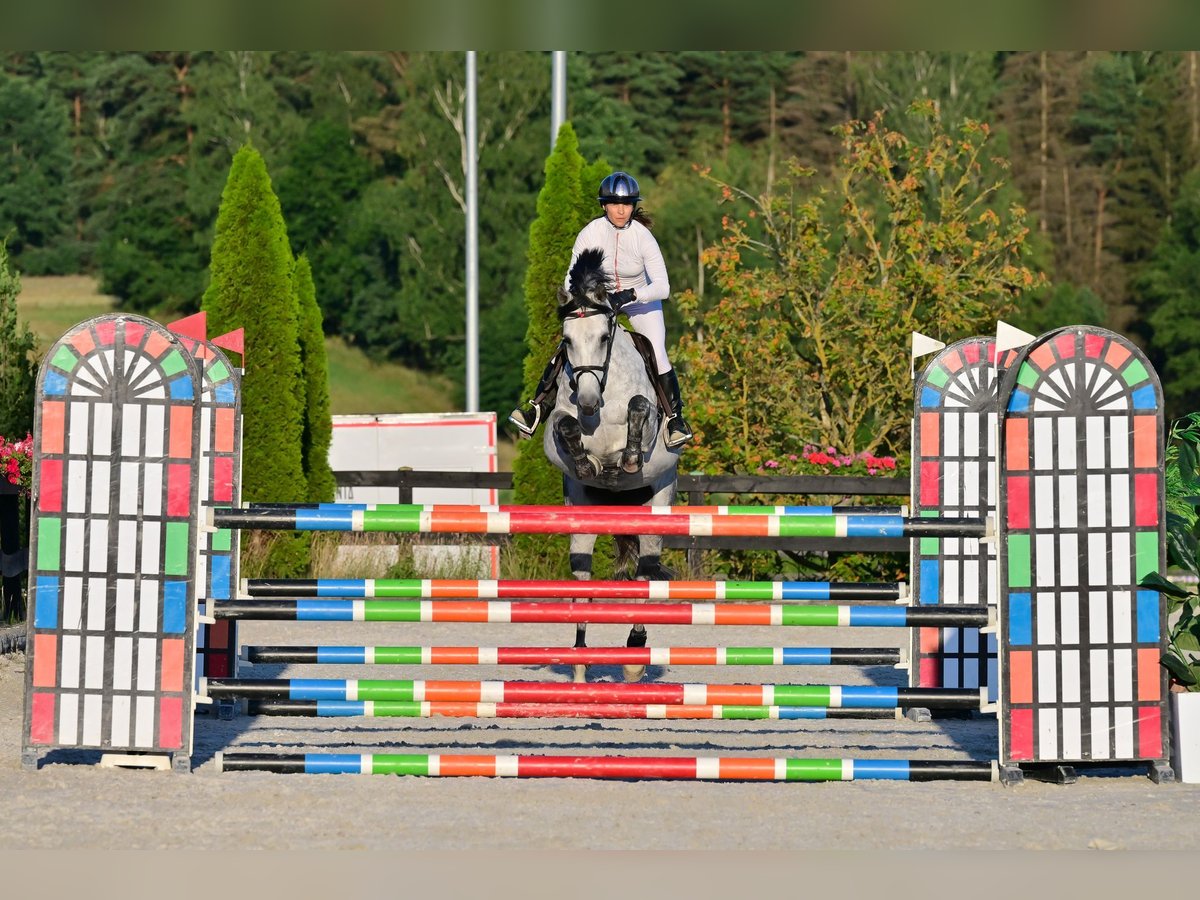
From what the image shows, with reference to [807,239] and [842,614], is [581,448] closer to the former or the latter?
[842,614]

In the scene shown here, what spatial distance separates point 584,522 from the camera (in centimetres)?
588

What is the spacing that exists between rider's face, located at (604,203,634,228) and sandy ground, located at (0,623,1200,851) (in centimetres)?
241

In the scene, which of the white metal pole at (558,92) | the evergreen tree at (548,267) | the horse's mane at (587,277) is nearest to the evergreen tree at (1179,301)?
the white metal pole at (558,92)

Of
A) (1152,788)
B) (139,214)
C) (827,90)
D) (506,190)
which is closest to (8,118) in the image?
(139,214)

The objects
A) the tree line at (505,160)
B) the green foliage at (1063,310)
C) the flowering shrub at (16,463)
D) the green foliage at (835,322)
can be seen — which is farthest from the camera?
the tree line at (505,160)

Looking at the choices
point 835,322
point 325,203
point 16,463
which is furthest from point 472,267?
point 325,203

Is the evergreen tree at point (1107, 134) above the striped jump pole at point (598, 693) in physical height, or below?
above

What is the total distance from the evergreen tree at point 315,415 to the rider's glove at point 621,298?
25.0 feet

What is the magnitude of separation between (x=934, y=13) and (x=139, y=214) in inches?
1557

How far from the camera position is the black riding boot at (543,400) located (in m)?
7.89

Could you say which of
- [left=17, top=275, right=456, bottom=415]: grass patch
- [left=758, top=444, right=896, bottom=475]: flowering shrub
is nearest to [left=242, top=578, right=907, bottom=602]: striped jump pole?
[left=758, top=444, right=896, bottom=475]: flowering shrub

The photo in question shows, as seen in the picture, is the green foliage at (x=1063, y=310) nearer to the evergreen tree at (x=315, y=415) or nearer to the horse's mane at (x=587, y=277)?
the evergreen tree at (x=315, y=415)

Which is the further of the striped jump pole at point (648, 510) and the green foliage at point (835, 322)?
the green foliage at point (835, 322)

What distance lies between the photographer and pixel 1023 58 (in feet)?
151
